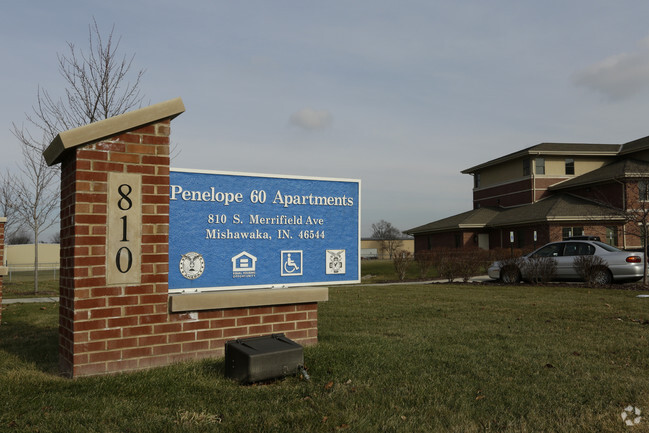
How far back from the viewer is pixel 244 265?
18.0ft

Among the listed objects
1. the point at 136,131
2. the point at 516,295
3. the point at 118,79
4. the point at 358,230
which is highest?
the point at 118,79

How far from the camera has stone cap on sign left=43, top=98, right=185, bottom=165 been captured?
177 inches

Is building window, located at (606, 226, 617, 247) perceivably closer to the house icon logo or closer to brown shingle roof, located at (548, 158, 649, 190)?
brown shingle roof, located at (548, 158, 649, 190)

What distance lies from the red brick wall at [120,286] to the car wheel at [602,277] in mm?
14004

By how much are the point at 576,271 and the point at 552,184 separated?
75.6 ft

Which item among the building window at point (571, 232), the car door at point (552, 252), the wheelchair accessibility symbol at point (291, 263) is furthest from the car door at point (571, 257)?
the building window at point (571, 232)

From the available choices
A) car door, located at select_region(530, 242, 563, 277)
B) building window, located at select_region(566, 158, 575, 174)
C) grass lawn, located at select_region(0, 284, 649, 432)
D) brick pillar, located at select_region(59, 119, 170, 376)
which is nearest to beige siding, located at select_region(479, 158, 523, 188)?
building window, located at select_region(566, 158, 575, 174)

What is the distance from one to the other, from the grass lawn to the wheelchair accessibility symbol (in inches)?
34.9

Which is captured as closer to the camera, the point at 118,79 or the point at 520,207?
the point at 118,79

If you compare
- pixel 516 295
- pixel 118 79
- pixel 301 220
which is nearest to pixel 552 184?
pixel 516 295

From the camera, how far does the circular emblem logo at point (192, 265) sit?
512 centimetres

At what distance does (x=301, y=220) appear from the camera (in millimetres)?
5844

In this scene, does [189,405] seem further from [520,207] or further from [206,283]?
[520,207]

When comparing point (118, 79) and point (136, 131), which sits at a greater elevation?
point (118, 79)
